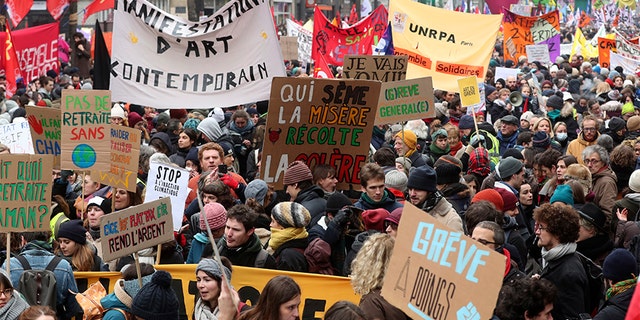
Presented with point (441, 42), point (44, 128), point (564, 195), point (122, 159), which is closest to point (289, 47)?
point (441, 42)

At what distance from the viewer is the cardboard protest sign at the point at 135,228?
6.27 m

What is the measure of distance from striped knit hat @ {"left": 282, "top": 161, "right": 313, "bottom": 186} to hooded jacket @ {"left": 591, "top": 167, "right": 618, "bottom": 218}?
2.39 metres

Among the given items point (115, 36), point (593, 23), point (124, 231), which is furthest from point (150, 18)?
point (593, 23)

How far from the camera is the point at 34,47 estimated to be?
18.9 meters

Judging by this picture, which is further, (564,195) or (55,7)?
(55,7)

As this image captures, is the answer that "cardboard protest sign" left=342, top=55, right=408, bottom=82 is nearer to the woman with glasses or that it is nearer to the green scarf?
the green scarf

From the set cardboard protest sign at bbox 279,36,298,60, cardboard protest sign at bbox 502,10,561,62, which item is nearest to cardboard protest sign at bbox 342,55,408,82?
cardboard protest sign at bbox 279,36,298,60

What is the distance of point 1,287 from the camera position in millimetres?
5695

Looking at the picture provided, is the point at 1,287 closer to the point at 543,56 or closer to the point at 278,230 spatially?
the point at 278,230

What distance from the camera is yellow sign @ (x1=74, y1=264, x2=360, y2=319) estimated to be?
21.9ft

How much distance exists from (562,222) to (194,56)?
4207 millimetres

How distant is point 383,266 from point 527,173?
4.76 meters

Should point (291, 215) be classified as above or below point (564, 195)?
above

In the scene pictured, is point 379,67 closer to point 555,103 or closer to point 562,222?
point 555,103
